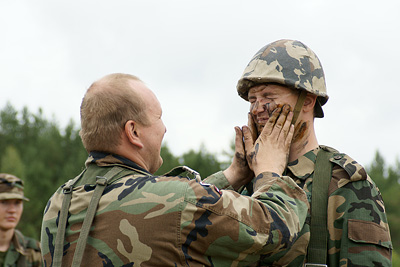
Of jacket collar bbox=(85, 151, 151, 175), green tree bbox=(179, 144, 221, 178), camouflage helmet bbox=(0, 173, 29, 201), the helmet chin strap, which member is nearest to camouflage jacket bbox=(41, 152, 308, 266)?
jacket collar bbox=(85, 151, 151, 175)

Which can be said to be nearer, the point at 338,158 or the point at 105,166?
the point at 105,166

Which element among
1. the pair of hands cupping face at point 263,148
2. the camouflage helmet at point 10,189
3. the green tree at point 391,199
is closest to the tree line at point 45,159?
the green tree at point 391,199

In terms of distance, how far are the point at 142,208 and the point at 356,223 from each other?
1546 millimetres

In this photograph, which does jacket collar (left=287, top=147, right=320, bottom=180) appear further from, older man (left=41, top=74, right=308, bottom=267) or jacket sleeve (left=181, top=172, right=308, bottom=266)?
jacket sleeve (left=181, top=172, right=308, bottom=266)

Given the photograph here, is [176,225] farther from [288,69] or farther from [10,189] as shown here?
[10,189]

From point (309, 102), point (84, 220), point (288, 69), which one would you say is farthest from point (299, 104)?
point (84, 220)

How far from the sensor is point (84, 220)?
3.50m

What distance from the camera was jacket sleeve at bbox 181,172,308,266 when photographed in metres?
3.44

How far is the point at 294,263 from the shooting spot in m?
4.01

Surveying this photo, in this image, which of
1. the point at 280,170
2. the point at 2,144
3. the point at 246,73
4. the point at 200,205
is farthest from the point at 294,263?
the point at 2,144

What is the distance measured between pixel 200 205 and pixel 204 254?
31 centimetres

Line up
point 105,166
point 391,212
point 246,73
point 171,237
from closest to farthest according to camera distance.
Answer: point 171,237 < point 105,166 < point 246,73 < point 391,212

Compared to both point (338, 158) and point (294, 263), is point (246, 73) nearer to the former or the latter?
point (338, 158)

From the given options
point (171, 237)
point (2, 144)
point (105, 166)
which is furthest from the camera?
point (2, 144)
